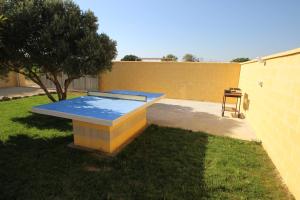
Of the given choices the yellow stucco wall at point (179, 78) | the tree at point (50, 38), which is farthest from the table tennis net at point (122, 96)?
the yellow stucco wall at point (179, 78)

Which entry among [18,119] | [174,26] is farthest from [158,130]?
[174,26]

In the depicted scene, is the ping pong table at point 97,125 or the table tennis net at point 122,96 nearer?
the ping pong table at point 97,125

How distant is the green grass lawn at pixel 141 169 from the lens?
3260mm

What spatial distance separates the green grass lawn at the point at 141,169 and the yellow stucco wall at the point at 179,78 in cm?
670

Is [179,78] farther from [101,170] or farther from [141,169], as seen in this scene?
[101,170]

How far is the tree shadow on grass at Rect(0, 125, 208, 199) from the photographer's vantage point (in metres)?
3.23

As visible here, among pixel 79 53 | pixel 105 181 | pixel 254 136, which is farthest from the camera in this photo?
pixel 79 53

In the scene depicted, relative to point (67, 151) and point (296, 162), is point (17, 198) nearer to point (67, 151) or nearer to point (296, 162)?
point (67, 151)

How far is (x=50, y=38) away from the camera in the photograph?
20.2 ft

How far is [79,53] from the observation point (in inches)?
263

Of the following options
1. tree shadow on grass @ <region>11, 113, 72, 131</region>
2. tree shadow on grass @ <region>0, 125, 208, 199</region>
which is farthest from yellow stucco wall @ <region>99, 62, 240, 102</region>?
tree shadow on grass @ <region>0, 125, 208, 199</region>

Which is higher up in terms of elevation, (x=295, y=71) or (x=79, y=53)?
(x=79, y=53)

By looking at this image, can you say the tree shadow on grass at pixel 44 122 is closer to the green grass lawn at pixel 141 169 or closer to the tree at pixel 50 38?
the green grass lawn at pixel 141 169

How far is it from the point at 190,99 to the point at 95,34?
7674mm
